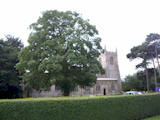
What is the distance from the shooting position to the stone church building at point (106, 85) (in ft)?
133

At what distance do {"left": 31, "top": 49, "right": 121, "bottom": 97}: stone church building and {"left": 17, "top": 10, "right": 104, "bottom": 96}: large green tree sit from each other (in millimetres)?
20632

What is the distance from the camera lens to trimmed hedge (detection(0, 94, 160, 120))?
23.9 ft

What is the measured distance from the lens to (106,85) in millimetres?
48688

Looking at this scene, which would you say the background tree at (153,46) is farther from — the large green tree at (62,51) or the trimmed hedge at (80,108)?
the trimmed hedge at (80,108)

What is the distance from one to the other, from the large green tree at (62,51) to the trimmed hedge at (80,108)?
692 cm

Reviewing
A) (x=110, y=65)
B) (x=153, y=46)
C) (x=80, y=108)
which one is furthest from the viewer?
(x=110, y=65)

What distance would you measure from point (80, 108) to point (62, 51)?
9.55 metres

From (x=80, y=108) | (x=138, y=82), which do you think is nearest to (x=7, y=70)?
(x=80, y=108)

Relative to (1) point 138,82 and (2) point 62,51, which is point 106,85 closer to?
(1) point 138,82

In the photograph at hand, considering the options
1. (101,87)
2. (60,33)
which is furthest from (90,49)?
(101,87)

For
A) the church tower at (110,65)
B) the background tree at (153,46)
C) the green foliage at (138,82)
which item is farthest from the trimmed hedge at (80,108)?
the church tower at (110,65)

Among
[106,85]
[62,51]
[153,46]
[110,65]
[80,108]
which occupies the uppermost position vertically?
[153,46]

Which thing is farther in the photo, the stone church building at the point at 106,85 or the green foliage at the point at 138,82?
the green foliage at the point at 138,82

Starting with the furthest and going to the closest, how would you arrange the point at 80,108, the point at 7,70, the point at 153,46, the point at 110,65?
the point at 110,65 < the point at 153,46 < the point at 7,70 < the point at 80,108
